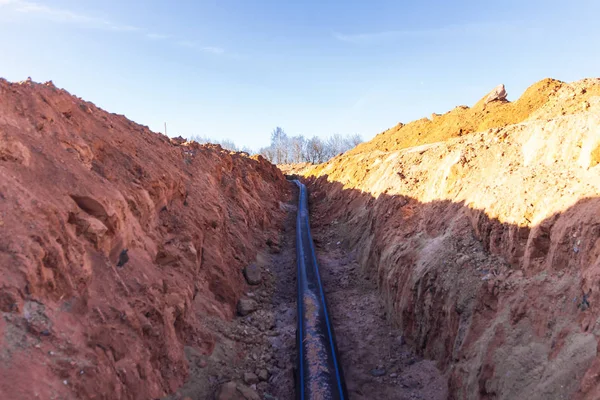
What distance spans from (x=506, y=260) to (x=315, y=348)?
418cm

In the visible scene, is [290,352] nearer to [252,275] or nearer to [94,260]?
[252,275]

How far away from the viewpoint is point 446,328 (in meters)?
6.82

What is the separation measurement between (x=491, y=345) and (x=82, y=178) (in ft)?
25.3

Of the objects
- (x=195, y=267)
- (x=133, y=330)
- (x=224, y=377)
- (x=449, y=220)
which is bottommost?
(x=224, y=377)

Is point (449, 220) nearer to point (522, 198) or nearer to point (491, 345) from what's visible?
point (522, 198)

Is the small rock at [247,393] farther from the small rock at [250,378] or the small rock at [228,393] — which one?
the small rock at [250,378]

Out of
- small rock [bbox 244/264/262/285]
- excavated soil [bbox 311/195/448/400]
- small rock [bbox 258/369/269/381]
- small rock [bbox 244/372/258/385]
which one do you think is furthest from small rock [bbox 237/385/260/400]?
small rock [bbox 244/264/262/285]

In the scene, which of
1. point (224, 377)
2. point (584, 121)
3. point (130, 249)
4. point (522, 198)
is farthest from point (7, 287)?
point (584, 121)

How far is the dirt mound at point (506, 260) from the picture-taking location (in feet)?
15.4

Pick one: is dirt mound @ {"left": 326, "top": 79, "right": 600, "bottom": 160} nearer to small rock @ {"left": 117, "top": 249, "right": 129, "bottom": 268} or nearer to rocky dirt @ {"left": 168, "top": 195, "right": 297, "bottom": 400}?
rocky dirt @ {"left": 168, "top": 195, "right": 297, "bottom": 400}

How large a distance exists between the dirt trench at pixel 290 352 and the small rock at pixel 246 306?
0.13 meters

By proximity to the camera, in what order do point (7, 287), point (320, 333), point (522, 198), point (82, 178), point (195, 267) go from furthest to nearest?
point (195, 267), point (320, 333), point (522, 198), point (82, 178), point (7, 287)

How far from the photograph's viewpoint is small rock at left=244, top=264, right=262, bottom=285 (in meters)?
10.7

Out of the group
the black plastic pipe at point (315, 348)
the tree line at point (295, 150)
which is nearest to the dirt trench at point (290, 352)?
the black plastic pipe at point (315, 348)
